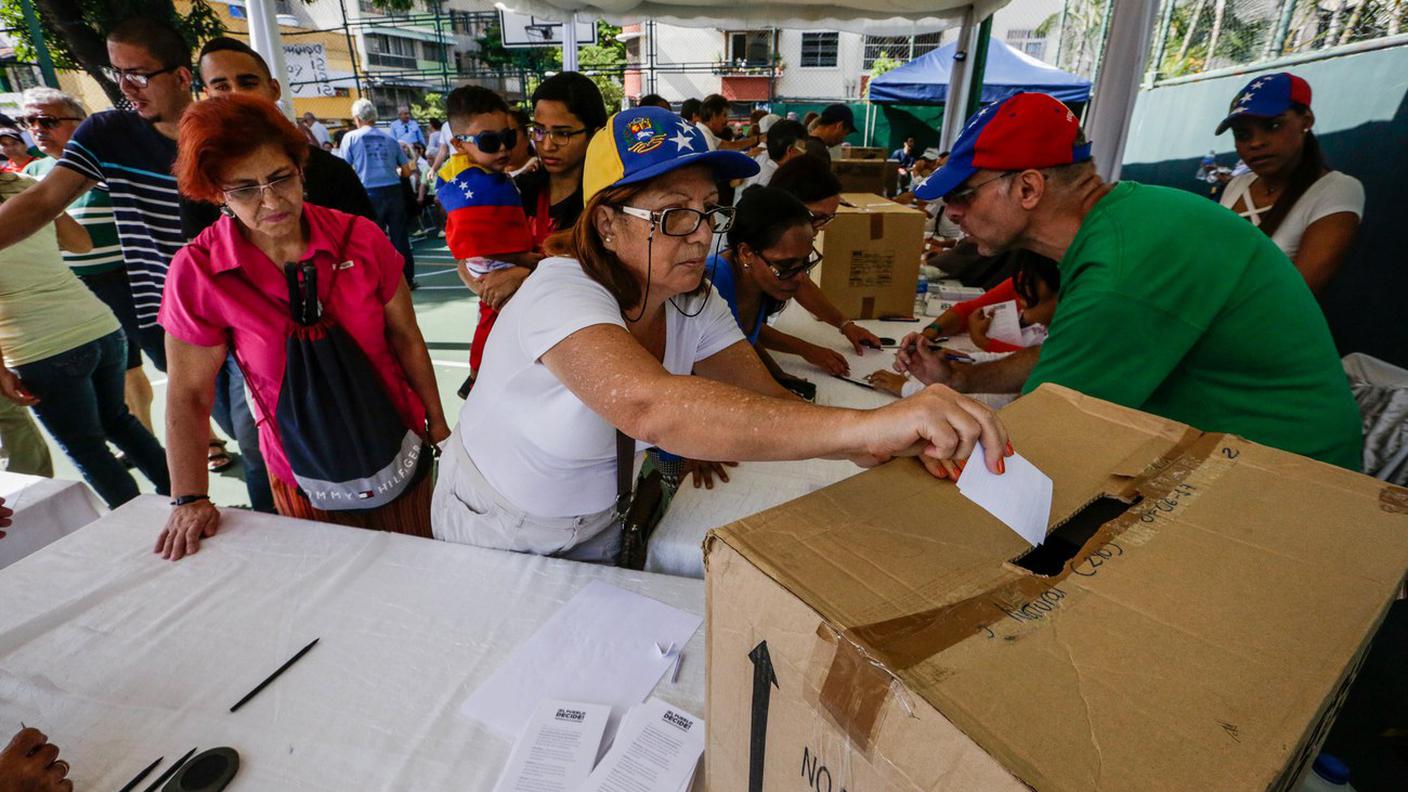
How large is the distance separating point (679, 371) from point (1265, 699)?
3.73ft

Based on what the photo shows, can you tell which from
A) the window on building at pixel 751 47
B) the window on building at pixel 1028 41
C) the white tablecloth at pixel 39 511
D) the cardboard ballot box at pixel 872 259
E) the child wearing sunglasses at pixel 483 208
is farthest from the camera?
the window on building at pixel 751 47

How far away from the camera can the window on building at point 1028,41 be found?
2039cm

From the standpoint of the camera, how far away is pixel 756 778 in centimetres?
67

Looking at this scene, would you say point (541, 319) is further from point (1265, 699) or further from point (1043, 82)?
point (1043, 82)

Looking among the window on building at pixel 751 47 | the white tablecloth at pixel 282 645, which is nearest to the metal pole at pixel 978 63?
the white tablecloth at pixel 282 645

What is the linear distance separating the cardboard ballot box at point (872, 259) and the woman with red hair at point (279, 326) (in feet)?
6.97

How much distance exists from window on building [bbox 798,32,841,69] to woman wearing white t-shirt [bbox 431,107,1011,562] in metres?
26.2

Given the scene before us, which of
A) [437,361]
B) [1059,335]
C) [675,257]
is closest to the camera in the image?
[675,257]

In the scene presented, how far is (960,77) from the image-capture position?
6125 mm

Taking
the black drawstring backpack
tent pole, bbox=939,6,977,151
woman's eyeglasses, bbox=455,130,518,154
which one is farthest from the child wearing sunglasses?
tent pole, bbox=939,6,977,151

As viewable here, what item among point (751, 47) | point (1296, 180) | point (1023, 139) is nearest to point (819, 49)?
point (751, 47)

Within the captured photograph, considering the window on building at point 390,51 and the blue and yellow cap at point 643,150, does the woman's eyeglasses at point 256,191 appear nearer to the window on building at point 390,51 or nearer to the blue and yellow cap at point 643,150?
the blue and yellow cap at point 643,150

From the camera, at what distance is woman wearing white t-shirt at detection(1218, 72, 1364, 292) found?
90.5 inches

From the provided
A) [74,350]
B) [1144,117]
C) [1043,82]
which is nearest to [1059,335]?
[74,350]
